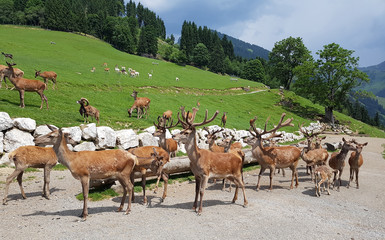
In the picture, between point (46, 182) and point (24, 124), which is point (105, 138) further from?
point (46, 182)

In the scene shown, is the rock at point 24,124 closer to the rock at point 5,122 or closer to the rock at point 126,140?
the rock at point 5,122

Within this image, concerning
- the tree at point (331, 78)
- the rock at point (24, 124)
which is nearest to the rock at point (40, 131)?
the rock at point (24, 124)

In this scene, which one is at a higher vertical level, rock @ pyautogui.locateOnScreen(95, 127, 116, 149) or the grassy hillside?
the grassy hillside

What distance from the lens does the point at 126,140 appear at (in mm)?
→ 14570

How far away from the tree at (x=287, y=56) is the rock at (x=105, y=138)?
5712 centimetres

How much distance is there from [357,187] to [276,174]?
13.1 feet

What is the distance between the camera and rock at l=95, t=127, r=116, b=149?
13688mm

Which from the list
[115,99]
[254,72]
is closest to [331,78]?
[115,99]

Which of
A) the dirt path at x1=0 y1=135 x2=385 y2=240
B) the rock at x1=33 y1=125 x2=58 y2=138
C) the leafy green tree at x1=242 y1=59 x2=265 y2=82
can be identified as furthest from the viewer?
the leafy green tree at x1=242 y1=59 x2=265 y2=82

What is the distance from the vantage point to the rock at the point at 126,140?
14.4 metres

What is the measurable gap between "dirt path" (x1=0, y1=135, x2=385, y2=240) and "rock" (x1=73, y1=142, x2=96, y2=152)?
2.35 m

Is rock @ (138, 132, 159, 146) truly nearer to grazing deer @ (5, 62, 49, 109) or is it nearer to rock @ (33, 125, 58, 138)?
rock @ (33, 125, 58, 138)

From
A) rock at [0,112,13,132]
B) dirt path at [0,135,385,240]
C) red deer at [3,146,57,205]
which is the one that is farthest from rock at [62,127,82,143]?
red deer at [3,146,57,205]

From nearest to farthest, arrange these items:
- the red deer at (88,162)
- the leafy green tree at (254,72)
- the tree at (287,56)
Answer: the red deer at (88,162) → the tree at (287,56) → the leafy green tree at (254,72)
